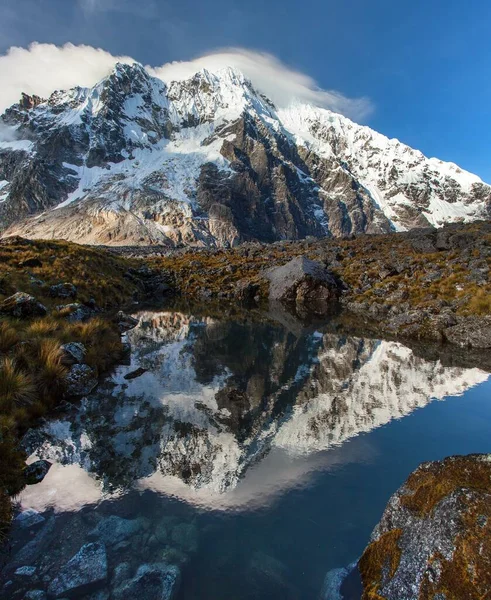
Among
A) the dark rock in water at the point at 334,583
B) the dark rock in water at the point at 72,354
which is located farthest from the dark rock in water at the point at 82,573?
the dark rock in water at the point at 72,354

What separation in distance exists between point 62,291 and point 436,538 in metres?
22.3

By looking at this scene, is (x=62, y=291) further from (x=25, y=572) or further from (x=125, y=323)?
(x=25, y=572)

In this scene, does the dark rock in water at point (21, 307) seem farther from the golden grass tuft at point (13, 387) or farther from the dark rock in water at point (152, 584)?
the dark rock in water at point (152, 584)

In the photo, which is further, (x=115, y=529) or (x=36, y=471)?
(x=36, y=471)

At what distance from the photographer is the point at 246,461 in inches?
307

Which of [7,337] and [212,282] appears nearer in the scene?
[7,337]

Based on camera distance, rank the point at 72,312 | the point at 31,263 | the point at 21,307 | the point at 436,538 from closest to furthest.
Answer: the point at 436,538, the point at 21,307, the point at 72,312, the point at 31,263

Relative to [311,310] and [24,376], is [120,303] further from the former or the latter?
[24,376]

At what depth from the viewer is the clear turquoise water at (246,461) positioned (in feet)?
17.2

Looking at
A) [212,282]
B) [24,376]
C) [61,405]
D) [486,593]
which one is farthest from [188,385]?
[212,282]

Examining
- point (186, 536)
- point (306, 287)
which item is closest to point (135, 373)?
point (186, 536)

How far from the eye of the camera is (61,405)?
393 inches

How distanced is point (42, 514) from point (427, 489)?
582 centimetres

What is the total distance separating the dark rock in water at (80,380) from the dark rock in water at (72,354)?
0.72 ft
